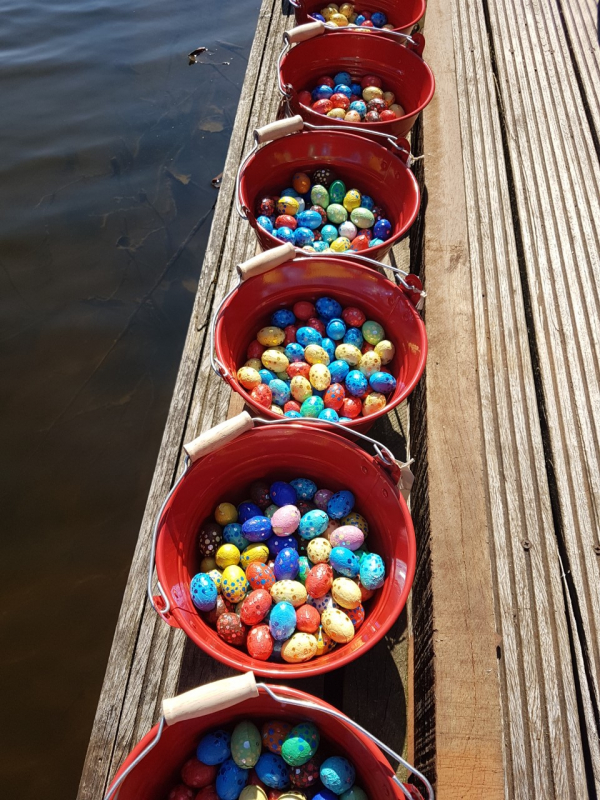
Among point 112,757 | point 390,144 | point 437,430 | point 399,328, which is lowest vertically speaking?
point 112,757

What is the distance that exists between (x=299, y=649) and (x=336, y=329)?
3.52 ft

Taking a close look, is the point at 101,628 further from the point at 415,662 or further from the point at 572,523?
the point at 572,523

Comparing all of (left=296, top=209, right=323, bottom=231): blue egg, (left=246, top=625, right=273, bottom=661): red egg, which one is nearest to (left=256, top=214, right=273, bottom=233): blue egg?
(left=296, top=209, right=323, bottom=231): blue egg

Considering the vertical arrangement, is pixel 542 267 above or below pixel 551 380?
above

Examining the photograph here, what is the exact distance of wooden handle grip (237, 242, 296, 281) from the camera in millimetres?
1711

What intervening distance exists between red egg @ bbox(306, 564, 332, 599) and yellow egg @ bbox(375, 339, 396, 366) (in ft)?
2.53

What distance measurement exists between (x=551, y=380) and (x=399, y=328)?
0.62 m

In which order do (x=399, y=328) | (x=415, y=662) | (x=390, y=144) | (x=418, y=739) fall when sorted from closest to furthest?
(x=418, y=739)
(x=415, y=662)
(x=399, y=328)
(x=390, y=144)

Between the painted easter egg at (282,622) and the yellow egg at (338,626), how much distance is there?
0.28 ft

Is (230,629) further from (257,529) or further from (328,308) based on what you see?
(328,308)


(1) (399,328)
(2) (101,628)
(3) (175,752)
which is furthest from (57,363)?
(3) (175,752)

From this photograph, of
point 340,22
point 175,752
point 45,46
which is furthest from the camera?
point 45,46

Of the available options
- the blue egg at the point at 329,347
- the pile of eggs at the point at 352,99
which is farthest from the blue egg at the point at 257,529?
the pile of eggs at the point at 352,99

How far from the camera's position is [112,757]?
56.6 inches
